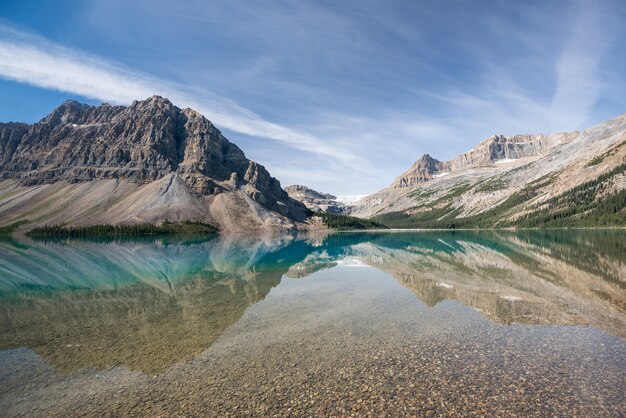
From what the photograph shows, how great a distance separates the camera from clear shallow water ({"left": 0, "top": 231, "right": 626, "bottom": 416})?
13.4 metres

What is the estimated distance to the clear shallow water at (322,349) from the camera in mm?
13445

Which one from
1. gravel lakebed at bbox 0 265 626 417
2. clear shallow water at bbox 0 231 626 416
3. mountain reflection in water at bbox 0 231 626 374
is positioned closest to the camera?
gravel lakebed at bbox 0 265 626 417

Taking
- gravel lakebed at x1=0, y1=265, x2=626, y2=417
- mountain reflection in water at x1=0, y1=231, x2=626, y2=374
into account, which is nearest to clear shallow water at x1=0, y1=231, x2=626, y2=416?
gravel lakebed at x1=0, y1=265, x2=626, y2=417

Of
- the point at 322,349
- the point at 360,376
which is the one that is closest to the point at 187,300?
the point at 322,349

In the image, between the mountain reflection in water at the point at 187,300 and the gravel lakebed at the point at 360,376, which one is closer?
the gravel lakebed at the point at 360,376

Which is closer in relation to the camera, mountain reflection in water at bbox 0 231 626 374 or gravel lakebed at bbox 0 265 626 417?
gravel lakebed at bbox 0 265 626 417

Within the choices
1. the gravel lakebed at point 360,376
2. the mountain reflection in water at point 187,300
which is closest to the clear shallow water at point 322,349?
the gravel lakebed at point 360,376

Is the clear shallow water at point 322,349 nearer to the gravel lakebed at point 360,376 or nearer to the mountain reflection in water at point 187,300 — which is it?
the gravel lakebed at point 360,376

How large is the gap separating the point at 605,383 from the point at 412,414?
29.3 ft

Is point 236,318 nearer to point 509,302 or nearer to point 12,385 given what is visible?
point 12,385

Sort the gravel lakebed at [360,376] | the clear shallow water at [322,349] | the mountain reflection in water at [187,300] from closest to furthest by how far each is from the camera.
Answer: the gravel lakebed at [360,376] → the clear shallow water at [322,349] → the mountain reflection in water at [187,300]

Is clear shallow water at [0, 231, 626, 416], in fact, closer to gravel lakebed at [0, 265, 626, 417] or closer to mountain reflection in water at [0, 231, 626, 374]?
gravel lakebed at [0, 265, 626, 417]

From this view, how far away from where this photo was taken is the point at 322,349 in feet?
62.7

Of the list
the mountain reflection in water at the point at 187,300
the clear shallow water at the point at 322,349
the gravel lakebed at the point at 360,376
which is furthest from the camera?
the mountain reflection in water at the point at 187,300
